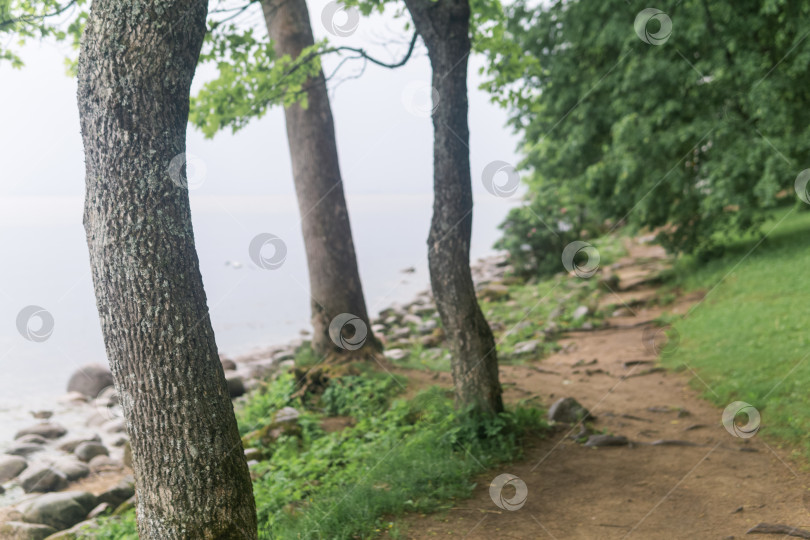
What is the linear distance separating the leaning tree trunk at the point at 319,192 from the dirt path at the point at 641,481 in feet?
8.40

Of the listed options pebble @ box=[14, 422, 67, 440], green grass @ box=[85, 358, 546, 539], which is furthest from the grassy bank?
pebble @ box=[14, 422, 67, 440]

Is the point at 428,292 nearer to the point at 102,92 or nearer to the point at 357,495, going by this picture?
the point at 357,495

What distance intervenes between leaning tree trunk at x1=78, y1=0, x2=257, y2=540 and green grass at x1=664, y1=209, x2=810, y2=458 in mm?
4584

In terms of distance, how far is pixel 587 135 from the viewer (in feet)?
38.5

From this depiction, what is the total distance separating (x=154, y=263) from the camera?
300 cm

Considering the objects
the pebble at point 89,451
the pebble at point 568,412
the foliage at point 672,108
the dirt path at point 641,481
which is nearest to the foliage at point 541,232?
the foliage at point 672,108

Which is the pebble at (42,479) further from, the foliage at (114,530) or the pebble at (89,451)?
the foliage at (114,530)

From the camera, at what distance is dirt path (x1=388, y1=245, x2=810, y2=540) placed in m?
3.95

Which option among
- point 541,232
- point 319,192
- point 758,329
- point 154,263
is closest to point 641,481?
point 154,263

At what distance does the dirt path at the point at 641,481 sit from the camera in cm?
395

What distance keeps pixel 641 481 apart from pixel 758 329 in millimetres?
4009

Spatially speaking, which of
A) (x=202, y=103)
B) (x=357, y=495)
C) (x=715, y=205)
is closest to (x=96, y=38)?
(x=202, y=103)

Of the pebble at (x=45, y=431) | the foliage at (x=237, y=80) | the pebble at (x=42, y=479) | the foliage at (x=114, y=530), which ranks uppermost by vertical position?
the foliage at (x=237, y=80)

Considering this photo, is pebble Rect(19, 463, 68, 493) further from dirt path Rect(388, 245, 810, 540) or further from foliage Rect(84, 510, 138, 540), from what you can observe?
dirt path Rect(388, 245, 810, 540)
